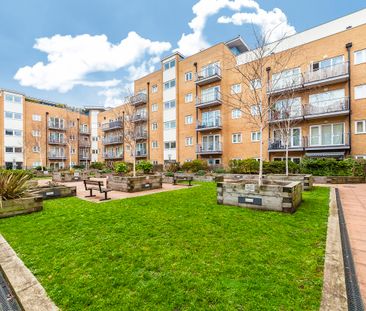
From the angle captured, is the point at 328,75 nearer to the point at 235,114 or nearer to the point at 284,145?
the point at 284,145

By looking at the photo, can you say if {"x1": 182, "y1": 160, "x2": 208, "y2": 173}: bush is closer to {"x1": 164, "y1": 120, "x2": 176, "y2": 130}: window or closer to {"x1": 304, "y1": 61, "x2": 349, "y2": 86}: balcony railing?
{"x1": 164, "y1": 120, "x2": 176, "y2": 130}: window

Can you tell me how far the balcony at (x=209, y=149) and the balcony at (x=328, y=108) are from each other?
9.06 meters

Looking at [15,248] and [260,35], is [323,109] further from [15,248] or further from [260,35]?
[15,248]

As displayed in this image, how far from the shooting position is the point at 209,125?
24406 mm

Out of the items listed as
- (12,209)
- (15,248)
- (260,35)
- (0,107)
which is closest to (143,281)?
(15,248)

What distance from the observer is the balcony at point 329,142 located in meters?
17.3

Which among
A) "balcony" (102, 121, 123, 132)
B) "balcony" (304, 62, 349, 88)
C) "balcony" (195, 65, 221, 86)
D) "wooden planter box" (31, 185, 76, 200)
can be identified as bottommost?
"wooden planter box" (31, 185, 76, 200)

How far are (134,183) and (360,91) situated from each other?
768 inches

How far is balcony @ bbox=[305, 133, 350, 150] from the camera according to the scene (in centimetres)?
1731

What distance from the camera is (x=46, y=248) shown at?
4113mm

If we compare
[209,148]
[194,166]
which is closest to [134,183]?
[194,166]

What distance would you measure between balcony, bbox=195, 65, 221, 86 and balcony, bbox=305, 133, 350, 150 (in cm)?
1172

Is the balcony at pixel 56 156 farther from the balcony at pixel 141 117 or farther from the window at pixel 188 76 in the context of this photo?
the window at pixel 188 76

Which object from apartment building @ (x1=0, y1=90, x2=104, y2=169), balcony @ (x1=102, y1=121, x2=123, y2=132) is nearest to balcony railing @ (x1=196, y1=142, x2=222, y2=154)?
balcony @ (x1=102, y1=121, x2=123, y2=132)
